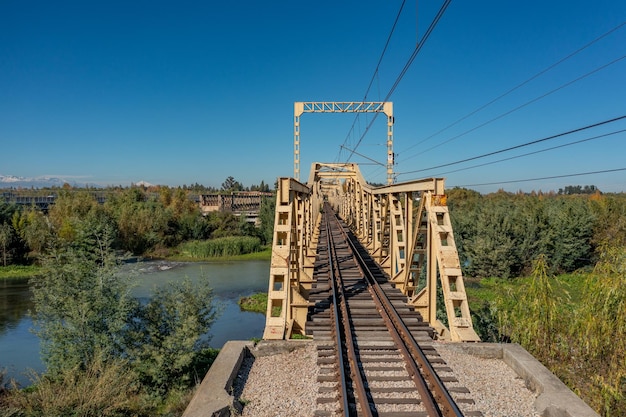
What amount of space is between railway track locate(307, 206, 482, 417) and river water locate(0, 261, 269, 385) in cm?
699

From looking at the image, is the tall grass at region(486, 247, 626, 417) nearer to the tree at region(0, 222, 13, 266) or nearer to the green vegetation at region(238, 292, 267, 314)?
the green vegetation at region(238, 292, 267, 314)

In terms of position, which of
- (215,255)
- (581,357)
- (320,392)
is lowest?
(215,255)

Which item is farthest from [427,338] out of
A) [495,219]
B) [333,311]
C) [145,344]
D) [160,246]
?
[160,246]

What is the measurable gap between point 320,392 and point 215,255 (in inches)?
1937

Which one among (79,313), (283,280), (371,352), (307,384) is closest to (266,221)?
(79,313)

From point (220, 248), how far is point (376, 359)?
162 feet

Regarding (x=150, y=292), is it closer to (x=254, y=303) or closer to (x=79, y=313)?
(x=254, y=303)

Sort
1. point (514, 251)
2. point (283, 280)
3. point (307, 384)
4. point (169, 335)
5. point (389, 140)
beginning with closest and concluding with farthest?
point (307, 384) < point (283, 280) < point (169, 335) < point (389, 140) < point (514, 251)

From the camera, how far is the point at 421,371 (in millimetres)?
5621

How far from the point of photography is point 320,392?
5.09 meters

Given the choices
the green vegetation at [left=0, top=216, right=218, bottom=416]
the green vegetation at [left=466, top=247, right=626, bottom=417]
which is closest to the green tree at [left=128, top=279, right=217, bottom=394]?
the green vegetation at [left=0, top=216, right=218, bottom=416]

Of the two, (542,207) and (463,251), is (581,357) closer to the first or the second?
(463,251)

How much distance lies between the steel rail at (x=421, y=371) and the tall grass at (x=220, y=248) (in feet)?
152

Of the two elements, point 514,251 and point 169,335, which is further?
point 514,251
